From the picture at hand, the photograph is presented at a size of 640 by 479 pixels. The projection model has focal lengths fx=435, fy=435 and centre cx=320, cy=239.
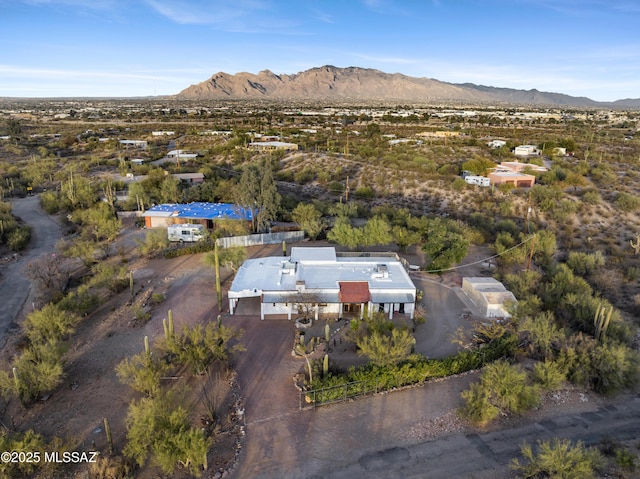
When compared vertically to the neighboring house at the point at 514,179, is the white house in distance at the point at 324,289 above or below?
below

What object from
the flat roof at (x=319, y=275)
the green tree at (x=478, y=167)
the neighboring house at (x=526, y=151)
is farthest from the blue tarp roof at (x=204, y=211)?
the neighboring house at (x=526, y=151)

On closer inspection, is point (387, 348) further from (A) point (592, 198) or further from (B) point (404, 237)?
(A) point (592, 198)

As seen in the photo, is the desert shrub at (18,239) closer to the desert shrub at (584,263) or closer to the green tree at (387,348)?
the green tree at (387,348)

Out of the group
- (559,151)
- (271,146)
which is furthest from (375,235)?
(559,151)

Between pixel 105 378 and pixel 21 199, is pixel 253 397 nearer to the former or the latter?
pixel 105 378

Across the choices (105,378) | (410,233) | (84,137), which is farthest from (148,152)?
(105,378)

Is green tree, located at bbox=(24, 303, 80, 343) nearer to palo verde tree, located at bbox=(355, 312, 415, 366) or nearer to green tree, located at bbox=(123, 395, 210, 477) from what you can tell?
green tree, located at bbox=(123, 395, 210, 477)
